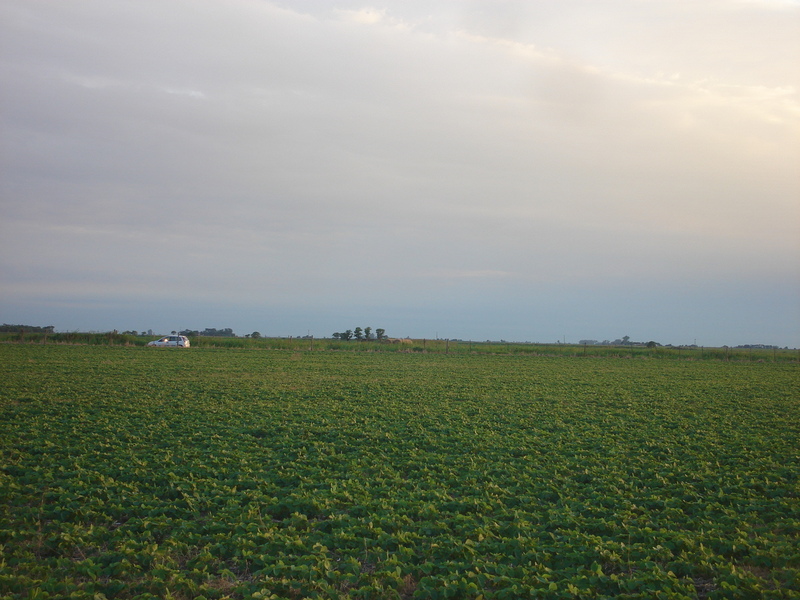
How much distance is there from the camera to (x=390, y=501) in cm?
838

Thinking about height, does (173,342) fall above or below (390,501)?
above

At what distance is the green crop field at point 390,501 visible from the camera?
5988mm

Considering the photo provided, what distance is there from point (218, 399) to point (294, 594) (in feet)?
46.5

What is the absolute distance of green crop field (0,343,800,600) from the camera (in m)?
5.99

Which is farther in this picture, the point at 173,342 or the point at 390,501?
the point at 173,342

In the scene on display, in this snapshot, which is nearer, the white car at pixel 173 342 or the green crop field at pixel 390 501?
the green crop field at pixel 390 501

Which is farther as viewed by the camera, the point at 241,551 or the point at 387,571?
the point at 241,551

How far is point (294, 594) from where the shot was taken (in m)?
5.78

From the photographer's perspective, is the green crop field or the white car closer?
the green crop field

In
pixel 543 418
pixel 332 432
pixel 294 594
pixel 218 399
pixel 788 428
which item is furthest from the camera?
pixel 218 399

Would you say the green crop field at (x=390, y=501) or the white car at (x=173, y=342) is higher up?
the white car at (x=173, y=342)

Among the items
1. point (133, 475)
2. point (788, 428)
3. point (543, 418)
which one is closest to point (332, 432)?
point (133, 475)

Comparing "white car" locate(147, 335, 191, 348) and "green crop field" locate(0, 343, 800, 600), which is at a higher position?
"white car" locate(147, 335, 191, 348)

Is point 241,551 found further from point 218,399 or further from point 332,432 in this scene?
point 218,399
